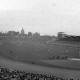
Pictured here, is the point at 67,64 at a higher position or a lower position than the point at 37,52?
lower

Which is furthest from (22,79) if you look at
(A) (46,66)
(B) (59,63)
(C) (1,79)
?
(B) (59,63)

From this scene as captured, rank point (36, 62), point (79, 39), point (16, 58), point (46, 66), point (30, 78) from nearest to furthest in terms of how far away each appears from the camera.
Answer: point (30, 78) → point (46, 66) → point (36, 62) → point (16, 58) → point (79, 39)

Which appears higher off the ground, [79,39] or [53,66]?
[79,39]

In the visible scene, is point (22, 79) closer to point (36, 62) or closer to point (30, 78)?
point (30, 78)

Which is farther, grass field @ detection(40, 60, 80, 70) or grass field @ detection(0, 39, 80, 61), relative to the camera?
grass field @ detection(0, 39, 80, 61)

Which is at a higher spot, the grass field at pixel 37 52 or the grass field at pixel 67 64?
the grass field at pixel 37 52

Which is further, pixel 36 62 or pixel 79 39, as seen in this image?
pixel 79 39

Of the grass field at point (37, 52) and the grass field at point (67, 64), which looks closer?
the grass field at point (67, 64)

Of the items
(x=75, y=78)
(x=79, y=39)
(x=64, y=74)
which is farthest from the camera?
(x=79, y=39)

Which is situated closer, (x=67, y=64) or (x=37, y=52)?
(x=67, y=64)

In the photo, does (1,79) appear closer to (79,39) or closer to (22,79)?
(22,79)

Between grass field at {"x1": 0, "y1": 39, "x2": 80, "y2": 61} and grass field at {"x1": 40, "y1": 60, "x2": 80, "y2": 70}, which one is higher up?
grass field at {"x1": 0, "y1": 39, "x2": 80, "y2": 61}
